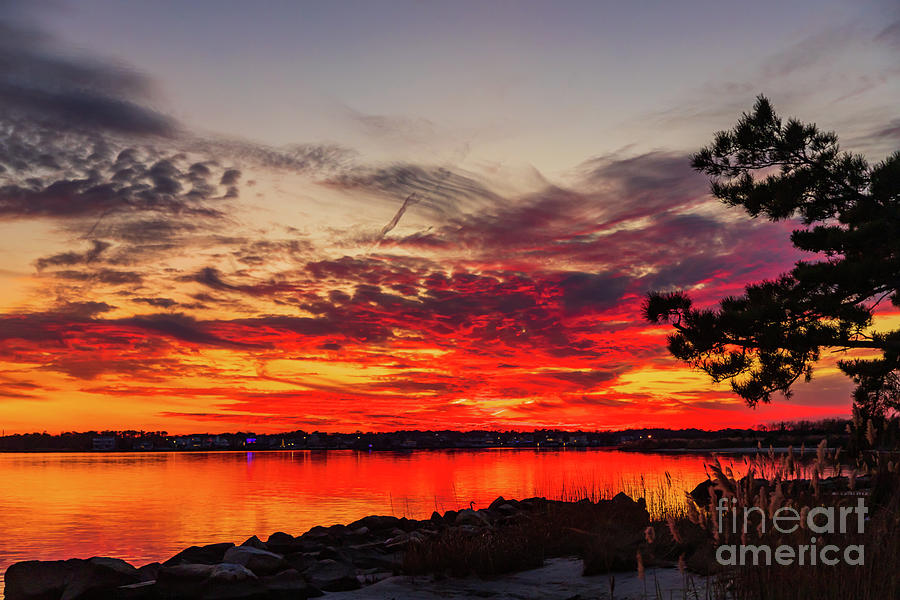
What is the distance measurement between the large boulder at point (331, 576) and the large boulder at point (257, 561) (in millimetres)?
558

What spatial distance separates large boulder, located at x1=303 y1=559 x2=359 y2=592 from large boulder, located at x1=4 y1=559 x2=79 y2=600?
172 inches

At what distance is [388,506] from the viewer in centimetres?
4391

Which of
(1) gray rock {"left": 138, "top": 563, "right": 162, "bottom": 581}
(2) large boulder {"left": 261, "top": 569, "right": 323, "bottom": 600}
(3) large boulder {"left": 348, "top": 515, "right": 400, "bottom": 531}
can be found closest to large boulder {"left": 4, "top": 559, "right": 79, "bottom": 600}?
(1) gray rock {"left": 138, "top": 563, "right": 162, "bottom": 581}

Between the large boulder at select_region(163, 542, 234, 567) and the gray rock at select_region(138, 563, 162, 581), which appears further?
the large boulder at select_region(163, 542, 234, 567)

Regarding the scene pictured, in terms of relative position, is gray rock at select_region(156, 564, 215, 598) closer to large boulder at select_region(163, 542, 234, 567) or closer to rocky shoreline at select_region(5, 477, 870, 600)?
rocky shoreline at select_region(5, 477, 870, 600)

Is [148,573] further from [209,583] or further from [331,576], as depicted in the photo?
[331,576]

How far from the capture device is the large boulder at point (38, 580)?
Answer: 1355 cm

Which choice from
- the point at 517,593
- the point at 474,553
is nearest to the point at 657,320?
the point at 474,553

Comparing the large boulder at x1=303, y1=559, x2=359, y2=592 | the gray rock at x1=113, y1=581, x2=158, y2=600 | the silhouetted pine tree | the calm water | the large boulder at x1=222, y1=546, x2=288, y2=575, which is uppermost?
the silhouetted pine tree

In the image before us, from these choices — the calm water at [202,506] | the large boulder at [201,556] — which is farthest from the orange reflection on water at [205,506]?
the large boulder at [201,556]

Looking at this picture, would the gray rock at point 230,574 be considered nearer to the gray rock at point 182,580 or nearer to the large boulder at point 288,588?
the gray rock at point 182,580

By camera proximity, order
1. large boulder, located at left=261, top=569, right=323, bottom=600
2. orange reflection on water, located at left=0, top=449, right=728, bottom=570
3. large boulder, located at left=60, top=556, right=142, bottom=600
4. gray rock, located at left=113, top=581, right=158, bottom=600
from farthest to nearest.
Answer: orange reflection on water, located at left=0, top=449, right=728, bottom=570 → large boulder, located at left=60, top=556, right=142, bottom=600 → gray rock, located at left=113, top=581, right=158, bottom=600 → large boulder, located at left=261, top=569, right=323, bottom=600

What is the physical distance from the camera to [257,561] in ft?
46.4

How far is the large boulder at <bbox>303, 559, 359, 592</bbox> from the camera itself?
1316cm
